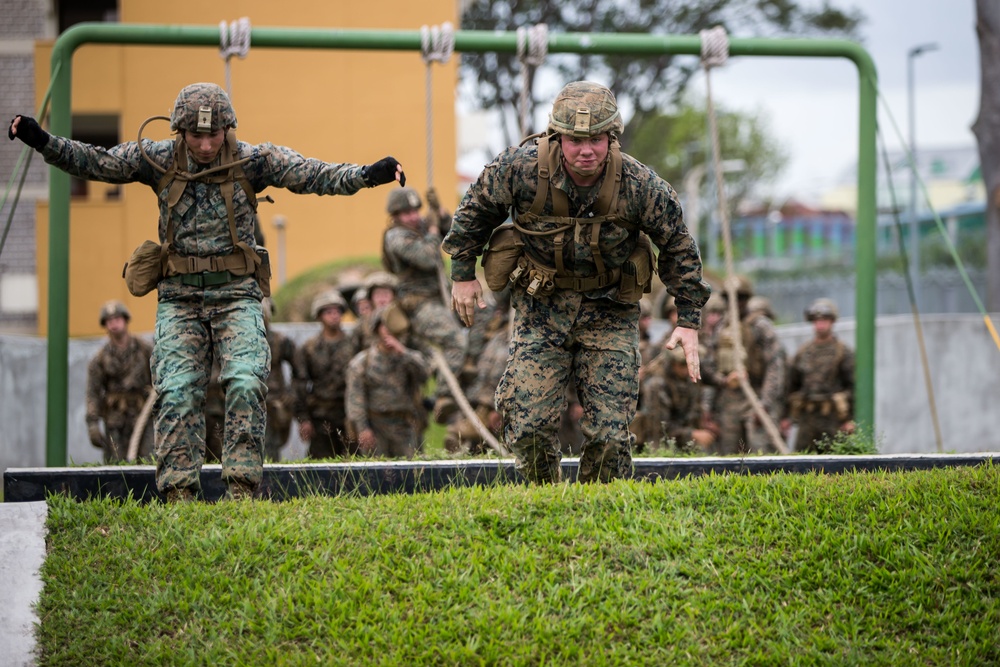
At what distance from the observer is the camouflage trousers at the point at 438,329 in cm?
1192

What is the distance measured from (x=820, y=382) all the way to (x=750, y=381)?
0.73m

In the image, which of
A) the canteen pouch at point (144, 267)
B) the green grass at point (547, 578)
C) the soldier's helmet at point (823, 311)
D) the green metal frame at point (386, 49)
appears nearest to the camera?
the green grass at point (547, 578)

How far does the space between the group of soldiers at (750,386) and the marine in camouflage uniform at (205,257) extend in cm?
643

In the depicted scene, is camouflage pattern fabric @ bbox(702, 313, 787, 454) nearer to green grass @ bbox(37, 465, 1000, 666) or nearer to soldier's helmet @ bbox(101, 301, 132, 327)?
soldier's helmet @ bbox(101, 301, 132, 327)

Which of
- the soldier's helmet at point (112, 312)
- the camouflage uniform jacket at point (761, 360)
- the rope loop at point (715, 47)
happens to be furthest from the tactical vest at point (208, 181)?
the camouflage uniform jacket at point (761, 360)

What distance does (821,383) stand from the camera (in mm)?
12914

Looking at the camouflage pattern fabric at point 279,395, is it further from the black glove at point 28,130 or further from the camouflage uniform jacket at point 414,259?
the black glove at point 28,130

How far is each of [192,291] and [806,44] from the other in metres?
5.46

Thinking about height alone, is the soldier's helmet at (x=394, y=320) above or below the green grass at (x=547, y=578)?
above

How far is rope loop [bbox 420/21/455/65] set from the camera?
955 centimetres

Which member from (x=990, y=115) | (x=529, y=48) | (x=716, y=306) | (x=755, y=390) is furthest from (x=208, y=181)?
(x=990, y=115)

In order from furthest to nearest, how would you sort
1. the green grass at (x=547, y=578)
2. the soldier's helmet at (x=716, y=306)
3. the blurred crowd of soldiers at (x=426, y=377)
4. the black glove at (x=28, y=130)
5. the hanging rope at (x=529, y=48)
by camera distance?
1. the soldier's helmet at (x=716, y=306)
2. the blurred crowd of soldiers at (x=426, y=377)
3. the hanging rope at (x=529, y=48)
4. the black glove at (x=28, y=130)
5. the green grass at (x=547, y=578)

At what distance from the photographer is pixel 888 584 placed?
5.32 meters

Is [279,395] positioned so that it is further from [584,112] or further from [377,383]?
[584,112]
